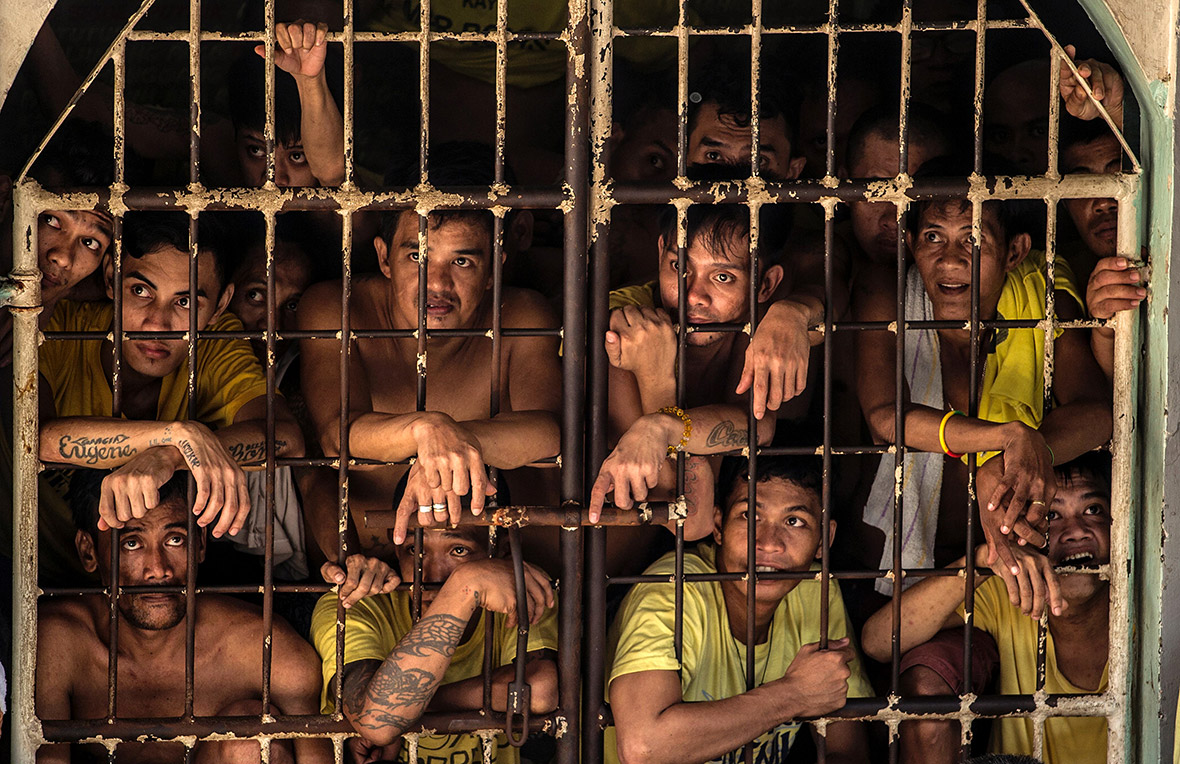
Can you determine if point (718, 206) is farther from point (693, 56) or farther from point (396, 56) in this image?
point (396, 56)

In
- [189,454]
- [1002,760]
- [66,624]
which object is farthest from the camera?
[66,624]

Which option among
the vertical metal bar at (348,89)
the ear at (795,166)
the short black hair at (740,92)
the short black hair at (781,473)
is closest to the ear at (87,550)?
the vertical metal bar at (348,89)

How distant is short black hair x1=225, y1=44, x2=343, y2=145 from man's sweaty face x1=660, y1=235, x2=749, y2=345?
1084 millimetres

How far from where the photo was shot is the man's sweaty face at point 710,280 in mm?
2820

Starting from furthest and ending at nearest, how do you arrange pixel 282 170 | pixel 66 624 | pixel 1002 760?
pixel 282 170 → pixel 66 624 → pixel 1002 760

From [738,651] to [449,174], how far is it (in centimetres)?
133

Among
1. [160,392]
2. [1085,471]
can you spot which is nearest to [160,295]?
[160,392]

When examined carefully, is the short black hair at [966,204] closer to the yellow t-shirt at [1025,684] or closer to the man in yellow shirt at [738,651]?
the man in yellow shirt at [738,651]

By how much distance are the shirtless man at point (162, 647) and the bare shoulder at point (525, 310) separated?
2.84 feet

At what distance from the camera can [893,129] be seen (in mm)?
3137

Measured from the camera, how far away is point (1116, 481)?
2768mm

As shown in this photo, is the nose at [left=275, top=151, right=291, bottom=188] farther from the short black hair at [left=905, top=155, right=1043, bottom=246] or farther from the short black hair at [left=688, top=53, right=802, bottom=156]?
the short black hair at [left=905, top=155, right=1043, bottom=246]

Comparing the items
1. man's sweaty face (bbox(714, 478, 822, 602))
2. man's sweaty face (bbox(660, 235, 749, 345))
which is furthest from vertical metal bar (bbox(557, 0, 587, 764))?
man's sweaty face (bbox(714, 478, 822, 602))

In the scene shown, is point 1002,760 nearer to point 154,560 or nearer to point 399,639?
point 399,639
